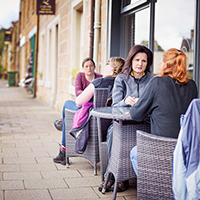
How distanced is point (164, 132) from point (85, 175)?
5.32 feet

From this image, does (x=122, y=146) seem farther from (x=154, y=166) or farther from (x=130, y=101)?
(x=154, y=166)

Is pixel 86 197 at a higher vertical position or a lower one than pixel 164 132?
lower

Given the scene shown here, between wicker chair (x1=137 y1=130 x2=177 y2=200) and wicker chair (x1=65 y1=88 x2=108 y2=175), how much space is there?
4.41 feet

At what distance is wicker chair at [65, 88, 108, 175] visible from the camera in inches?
147

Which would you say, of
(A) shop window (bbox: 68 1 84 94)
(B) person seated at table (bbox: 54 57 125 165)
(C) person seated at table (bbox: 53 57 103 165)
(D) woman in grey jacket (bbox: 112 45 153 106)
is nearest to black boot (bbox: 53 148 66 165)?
(C) person seated at table (bbox: 53 57 103 165)

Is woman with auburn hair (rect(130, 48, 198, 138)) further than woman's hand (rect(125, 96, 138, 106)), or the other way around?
Result: woman's hand (rect(125, 96, 138, 106))

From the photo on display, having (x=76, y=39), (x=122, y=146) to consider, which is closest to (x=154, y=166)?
(x=122, y=146)

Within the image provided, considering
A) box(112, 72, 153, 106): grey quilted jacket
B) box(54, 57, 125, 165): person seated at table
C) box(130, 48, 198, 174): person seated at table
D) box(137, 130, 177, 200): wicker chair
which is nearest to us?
box(137, 130, 177, 200): wicker chair

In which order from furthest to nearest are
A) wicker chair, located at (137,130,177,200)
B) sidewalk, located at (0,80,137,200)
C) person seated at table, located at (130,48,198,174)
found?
sidewalk, located at (0,80,137,200), person seated at table, located at (130,48,198,174), wicker chair, located at (137,130,177,200)

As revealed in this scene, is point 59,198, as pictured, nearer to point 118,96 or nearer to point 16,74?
point 118,96

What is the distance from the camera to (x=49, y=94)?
1218 centimetres

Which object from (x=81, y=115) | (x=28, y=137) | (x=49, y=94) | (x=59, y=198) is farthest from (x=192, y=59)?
(x=49, y=94)

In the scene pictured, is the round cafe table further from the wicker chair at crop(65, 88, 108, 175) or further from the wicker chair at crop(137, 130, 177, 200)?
the wicker chair at crop(65, 88, 108, 175)

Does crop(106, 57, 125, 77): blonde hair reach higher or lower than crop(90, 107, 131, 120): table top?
higher
